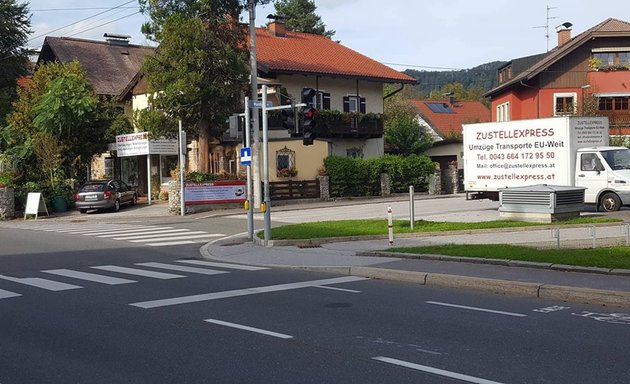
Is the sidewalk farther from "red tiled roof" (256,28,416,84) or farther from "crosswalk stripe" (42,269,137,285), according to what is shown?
"red tiled roof" (256,28,416,84)

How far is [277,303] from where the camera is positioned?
1009 centimetres

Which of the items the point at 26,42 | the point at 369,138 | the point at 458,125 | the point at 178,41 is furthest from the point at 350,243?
the point at 458,125

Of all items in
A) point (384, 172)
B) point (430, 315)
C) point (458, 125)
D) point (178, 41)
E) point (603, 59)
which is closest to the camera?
point (430, 315)

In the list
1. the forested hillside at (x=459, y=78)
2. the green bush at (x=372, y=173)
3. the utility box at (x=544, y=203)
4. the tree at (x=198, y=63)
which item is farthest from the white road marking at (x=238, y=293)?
the forested hillside at (x=459, y=78)

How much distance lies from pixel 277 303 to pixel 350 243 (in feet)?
25.1

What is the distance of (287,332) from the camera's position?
8117 millimetres

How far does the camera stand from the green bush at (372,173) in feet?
124

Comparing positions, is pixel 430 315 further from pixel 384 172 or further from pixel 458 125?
pixel 458 125

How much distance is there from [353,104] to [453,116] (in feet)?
73.2

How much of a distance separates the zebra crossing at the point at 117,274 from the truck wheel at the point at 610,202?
1339 cm

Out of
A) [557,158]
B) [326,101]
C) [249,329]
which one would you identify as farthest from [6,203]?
[249,329]

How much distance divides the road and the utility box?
9.34 metres

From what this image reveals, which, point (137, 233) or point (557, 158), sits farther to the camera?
point (137, 233)

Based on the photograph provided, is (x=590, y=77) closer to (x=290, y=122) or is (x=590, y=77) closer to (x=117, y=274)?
(x=290, y=122)
